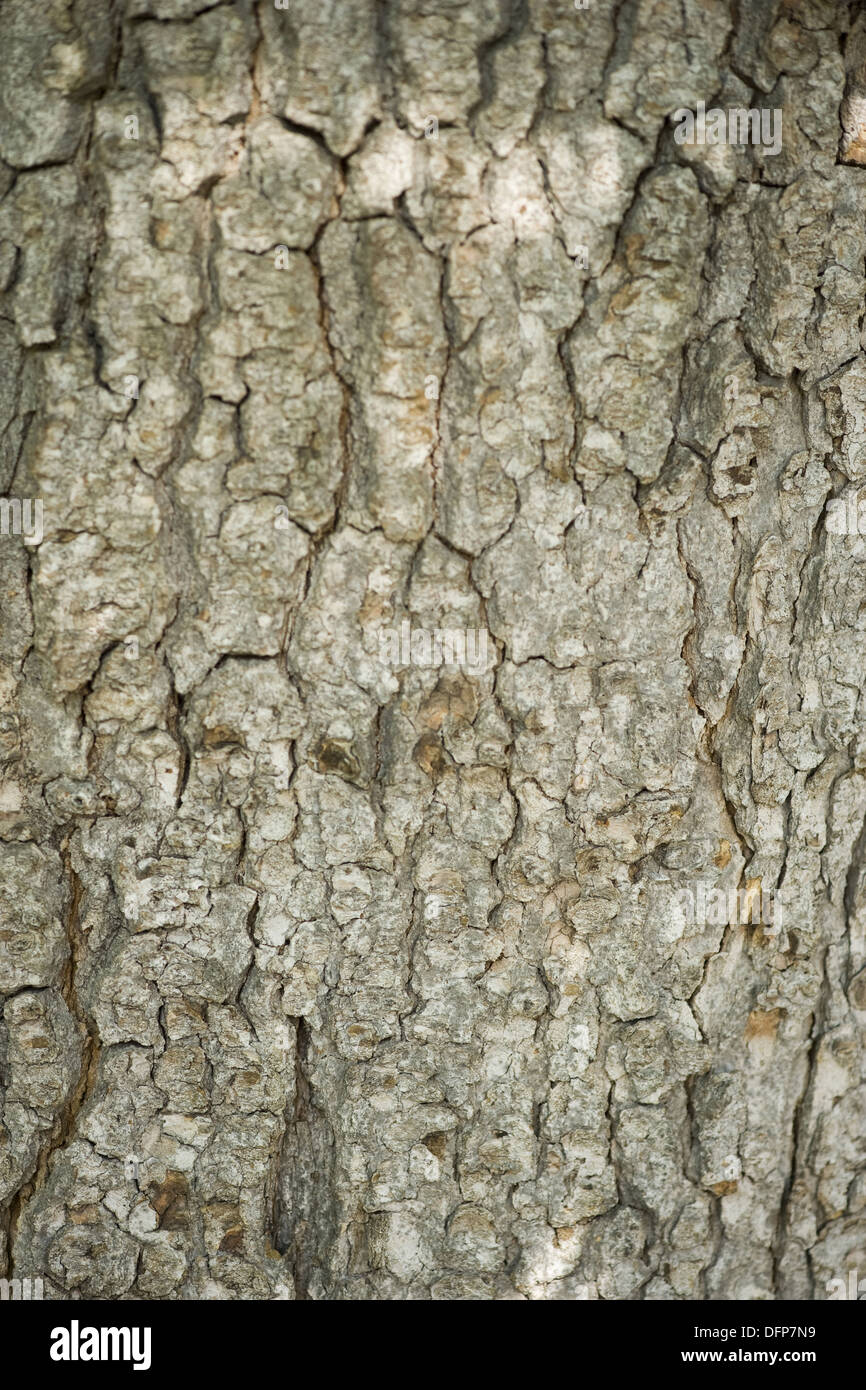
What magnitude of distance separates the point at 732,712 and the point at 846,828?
1.09ft

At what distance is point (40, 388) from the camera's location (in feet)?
5.42

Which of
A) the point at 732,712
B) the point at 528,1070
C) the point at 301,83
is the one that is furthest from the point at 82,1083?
the point at 301,83

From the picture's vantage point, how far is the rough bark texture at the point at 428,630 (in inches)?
63.4

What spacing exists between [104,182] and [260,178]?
0.81 feet

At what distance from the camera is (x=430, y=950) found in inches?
71.4

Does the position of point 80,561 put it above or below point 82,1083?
above

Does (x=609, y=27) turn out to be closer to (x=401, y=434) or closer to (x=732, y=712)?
(x=401, y=434)

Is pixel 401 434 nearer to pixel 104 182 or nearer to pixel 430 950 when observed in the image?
pixel 104 182

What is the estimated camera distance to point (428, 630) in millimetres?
1716

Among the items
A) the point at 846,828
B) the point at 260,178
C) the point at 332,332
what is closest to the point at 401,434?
the point at 332,332

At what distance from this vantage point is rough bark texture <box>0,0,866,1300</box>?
1610 mm

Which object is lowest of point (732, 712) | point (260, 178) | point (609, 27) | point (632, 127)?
point (732, 712)

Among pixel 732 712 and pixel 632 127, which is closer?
pixel 632 127

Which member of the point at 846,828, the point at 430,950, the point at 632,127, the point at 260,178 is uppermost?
the point at 632,127
